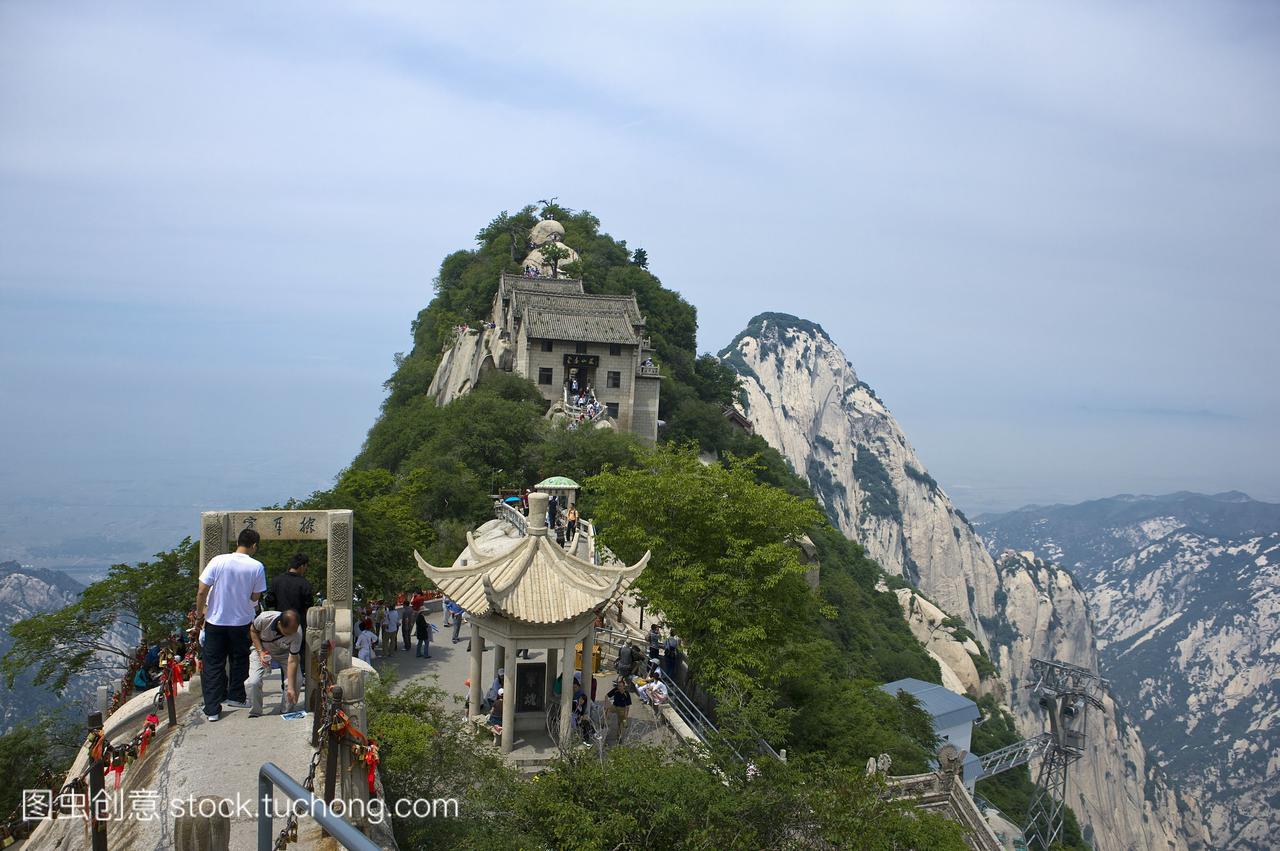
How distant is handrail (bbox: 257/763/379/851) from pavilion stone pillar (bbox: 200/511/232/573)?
687 centimetres

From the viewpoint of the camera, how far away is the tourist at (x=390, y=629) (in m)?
22.1

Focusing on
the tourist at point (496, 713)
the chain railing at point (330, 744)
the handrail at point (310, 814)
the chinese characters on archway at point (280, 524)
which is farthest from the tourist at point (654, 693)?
the handrail at point (310, 814)

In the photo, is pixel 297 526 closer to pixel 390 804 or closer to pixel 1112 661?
pixel 390 804

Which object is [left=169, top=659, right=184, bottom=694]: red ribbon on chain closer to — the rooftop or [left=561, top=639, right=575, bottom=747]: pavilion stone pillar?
[left=561, top=639, right=575, bottom=747]: pavilion stone pillar

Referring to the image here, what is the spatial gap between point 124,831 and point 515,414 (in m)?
35.9

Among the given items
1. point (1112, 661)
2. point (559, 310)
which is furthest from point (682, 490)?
point (1112, 661)

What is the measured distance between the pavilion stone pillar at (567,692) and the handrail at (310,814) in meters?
10.4

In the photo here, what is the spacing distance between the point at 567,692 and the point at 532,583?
2009 mm

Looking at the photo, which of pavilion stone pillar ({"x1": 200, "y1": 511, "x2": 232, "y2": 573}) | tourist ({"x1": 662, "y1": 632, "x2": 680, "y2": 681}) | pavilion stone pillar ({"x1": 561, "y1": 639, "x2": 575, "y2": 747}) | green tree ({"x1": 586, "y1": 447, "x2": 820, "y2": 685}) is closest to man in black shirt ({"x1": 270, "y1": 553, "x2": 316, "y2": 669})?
pavilion stone pillar ({"x1": 200, "y1": 511, "x2": 232, "y2": 573})

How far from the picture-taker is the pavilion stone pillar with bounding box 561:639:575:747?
16484 millimetres

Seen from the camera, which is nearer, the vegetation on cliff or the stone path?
the vegetation on cliff

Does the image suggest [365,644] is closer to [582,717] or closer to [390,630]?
[390,630]

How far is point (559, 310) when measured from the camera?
55.9m

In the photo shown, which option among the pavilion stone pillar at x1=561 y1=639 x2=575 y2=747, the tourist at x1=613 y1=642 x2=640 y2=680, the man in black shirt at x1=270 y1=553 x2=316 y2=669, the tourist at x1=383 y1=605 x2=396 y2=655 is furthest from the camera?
the tourist at x1=383 y1=605 x2=396 y2=655
